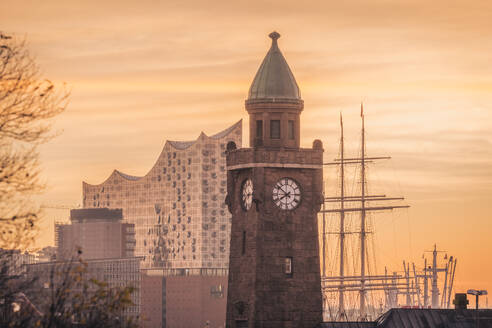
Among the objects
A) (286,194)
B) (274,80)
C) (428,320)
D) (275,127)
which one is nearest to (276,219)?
(286,194)

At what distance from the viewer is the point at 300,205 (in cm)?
12306

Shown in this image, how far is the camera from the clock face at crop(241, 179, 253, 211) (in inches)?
4862

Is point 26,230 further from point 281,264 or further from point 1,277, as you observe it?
point 281,264

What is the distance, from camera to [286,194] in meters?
123

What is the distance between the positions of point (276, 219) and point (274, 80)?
1240 centimetres

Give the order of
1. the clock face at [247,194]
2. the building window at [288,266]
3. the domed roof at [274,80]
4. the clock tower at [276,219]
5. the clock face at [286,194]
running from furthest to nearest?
the domed roof at [274,80]
the clock face at [247,194]
the clock face at [286,194]
the building window at [288,266]
the clock tower at [276,219]

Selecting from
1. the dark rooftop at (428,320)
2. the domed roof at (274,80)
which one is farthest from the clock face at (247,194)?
the dark rooftop at (428,320)

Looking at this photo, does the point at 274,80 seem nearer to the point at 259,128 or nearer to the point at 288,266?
the point at 259,128

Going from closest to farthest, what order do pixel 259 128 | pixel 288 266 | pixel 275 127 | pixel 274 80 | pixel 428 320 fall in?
pixel 428 320, pixel 288 266, pixel 275 127, pixel 259 128, pixel 274 80

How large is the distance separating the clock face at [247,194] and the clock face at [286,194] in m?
2.24

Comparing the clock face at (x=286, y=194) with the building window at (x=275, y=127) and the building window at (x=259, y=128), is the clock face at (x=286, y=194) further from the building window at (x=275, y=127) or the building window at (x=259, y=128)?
the building window at (x=259, y=128)

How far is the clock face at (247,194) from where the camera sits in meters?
124

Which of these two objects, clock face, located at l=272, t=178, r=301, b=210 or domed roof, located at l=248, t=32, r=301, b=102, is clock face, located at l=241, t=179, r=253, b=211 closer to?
clock face, located at l=272, t=178, r=301, b=210

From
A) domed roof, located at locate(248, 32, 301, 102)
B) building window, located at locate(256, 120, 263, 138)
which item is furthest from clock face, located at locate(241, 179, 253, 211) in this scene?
domed roof, located at locate(248, 32, 301, 102)
